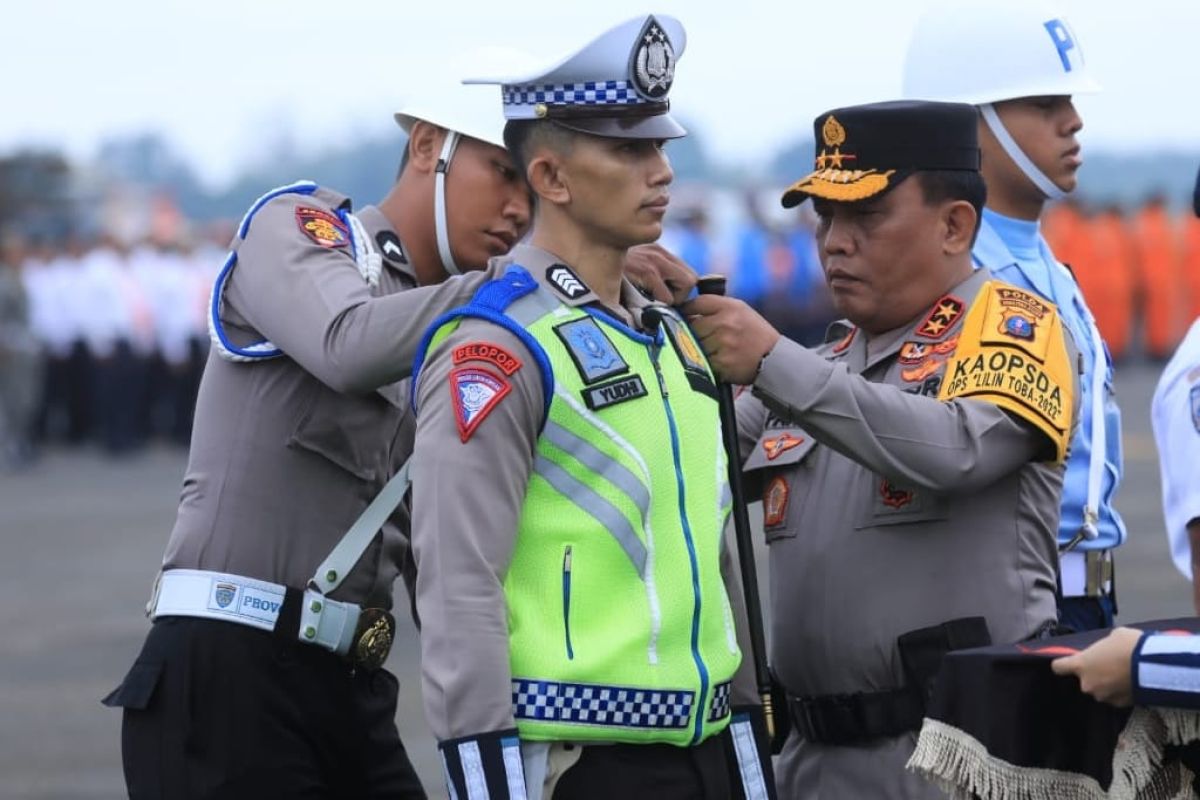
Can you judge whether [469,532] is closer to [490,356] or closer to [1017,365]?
[490,356]

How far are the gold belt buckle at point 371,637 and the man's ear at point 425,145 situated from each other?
959 mm

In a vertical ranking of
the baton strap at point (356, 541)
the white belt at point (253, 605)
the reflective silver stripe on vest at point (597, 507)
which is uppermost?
the reflective silver stripe on vest at point (597, 507)

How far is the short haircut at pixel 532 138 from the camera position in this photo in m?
3.63

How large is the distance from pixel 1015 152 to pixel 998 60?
0.79 ft

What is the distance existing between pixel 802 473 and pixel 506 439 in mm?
973

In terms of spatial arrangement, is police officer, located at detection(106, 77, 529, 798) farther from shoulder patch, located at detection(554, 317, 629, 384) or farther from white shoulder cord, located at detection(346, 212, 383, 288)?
shoulder patch, located at detection(554, 317, 629, 384)

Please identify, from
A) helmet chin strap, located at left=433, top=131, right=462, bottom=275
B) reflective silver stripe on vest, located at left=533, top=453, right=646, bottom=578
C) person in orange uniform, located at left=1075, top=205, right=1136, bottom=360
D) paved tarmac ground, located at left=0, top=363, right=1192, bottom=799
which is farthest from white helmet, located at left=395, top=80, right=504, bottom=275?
person in orange uniform, located at left=1075, top=205, right=1136, bottom=360

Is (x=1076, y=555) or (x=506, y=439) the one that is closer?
(x=506, y=439)

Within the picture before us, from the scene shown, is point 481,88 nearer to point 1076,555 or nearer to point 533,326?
point 533,326

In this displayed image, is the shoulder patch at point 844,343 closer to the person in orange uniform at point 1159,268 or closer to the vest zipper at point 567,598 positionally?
the vest zipper at point 567,598

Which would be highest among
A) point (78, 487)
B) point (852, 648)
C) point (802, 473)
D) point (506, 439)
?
point (506, 439)

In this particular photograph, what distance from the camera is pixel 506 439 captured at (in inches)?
134

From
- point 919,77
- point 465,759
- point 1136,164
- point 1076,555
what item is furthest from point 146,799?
point 1136,164

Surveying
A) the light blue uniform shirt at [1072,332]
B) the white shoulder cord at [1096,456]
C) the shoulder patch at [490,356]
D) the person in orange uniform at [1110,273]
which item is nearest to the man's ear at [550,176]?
the shoulder patch at [490,356]
